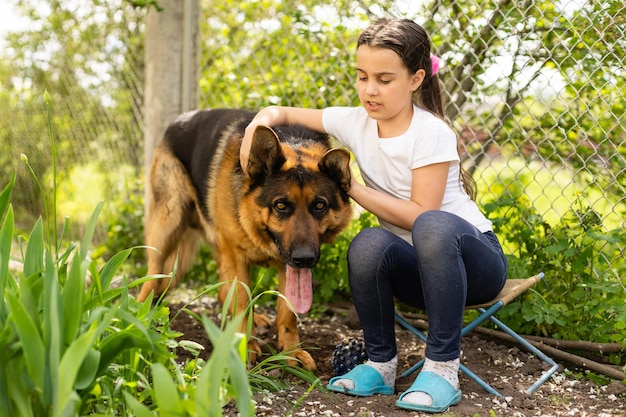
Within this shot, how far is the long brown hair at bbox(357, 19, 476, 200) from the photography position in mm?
2871

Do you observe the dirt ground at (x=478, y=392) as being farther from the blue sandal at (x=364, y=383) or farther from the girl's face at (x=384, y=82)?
the girl's face at (x=384, y=82)

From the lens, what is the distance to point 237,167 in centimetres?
347

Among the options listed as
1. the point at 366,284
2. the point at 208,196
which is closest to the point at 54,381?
the point at 366,284

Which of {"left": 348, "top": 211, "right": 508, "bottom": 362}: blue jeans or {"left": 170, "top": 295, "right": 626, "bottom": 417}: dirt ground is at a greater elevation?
{"left": 348, "top": 211, "right": 508, "bottom": 362}: blue jeans

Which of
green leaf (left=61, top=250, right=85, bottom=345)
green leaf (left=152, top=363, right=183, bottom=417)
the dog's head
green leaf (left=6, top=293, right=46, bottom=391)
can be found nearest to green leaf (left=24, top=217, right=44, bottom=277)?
green leaf (left=61, top=250, right=85, bottom=345)

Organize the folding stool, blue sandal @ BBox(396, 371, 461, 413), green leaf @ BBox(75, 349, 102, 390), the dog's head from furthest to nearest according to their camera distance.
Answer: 1. the dog's head
2. the folding stool
3. blue sandal @ BBox(396, 371, 461, 413)
4. green leaf @ BBox(75, 349, 102, 390)

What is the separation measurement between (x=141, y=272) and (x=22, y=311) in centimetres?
378

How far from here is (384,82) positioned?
2.91 metres

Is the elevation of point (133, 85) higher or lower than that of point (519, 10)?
lower

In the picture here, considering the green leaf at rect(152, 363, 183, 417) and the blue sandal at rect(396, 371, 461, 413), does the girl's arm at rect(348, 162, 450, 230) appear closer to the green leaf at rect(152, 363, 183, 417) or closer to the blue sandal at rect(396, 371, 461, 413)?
the blue sandal at rect(396, 371, 461, 413)

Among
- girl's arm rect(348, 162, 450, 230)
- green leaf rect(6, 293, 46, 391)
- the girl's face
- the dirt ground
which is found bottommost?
the dirt ground

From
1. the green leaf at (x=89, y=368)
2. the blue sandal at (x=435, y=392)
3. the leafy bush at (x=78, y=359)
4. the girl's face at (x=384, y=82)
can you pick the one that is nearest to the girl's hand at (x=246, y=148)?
the girl's face at (x=384, y=82)

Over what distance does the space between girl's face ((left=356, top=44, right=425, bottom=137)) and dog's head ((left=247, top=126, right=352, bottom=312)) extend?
0.89 feet

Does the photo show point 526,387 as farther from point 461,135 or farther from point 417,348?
point 461,135
